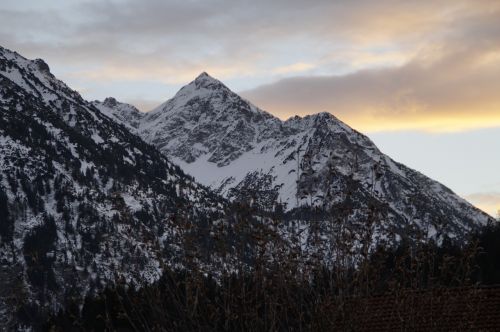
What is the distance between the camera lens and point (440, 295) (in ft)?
35.7

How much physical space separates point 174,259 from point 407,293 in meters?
3.85

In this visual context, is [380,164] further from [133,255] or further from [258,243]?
[133,255]

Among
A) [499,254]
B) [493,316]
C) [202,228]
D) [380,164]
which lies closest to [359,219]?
[380,164]

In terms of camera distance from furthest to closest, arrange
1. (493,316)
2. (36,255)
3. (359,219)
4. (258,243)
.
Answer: (493,316), (359,219), (258,243), (36,255)

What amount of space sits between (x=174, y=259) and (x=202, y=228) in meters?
0.82

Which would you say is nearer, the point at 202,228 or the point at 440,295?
the point at 440,295

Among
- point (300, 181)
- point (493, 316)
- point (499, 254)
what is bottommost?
point (493, 316)

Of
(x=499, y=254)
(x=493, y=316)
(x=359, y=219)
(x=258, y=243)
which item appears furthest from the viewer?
(x=499, y=254)

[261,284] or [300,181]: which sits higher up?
[300,181]

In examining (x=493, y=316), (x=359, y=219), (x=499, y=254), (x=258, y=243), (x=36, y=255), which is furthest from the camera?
(x=499, y=254)

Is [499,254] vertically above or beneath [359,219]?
above

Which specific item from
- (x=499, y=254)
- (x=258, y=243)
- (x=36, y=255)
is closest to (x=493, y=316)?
(x=258, y=243)

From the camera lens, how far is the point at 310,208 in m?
12.6

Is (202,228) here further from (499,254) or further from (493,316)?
(499,254)
